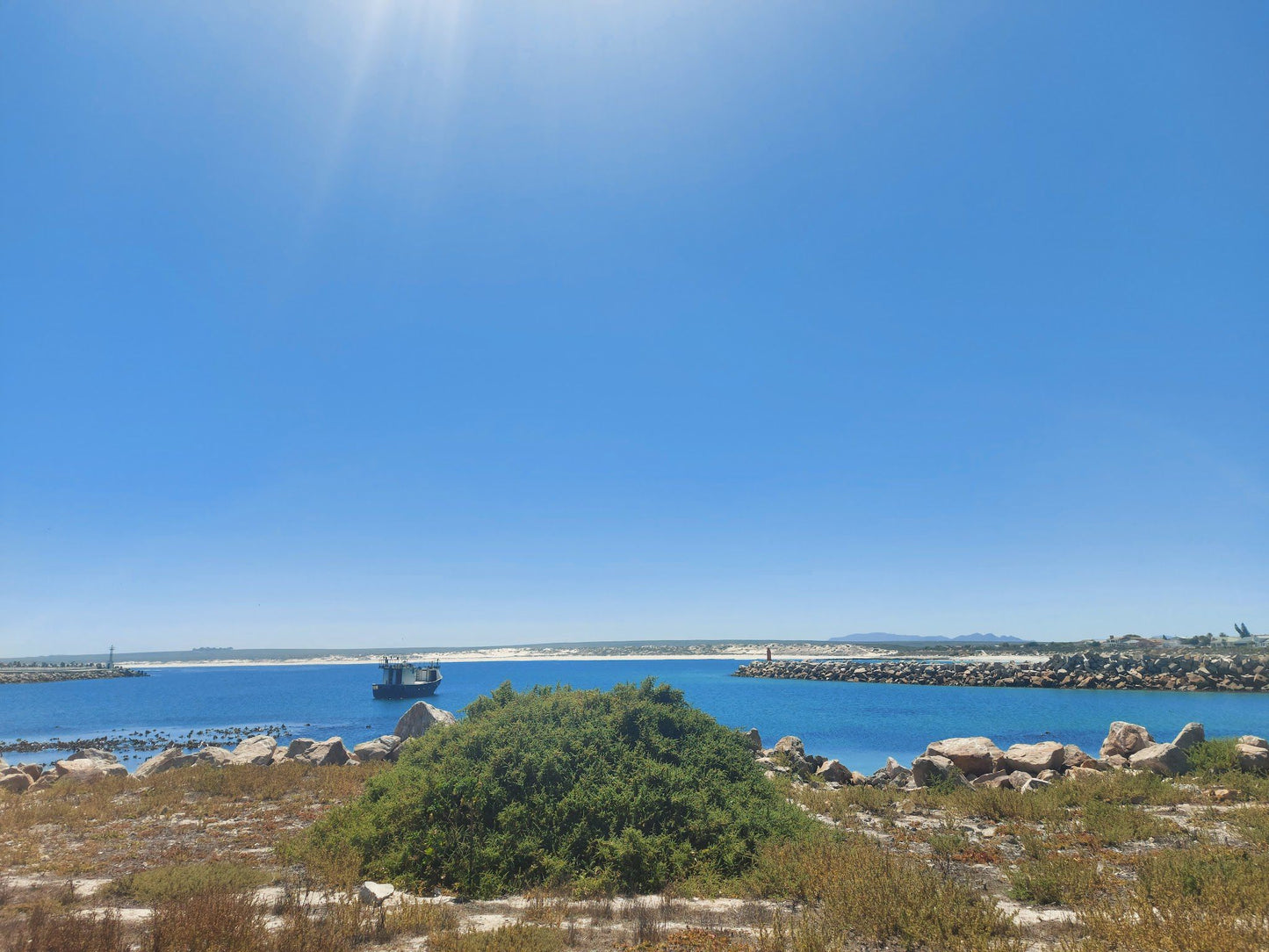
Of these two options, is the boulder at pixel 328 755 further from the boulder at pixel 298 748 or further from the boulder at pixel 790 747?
the boulder at pixel 790 747

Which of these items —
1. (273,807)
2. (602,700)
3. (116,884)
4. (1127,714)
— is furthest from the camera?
(1127,714)

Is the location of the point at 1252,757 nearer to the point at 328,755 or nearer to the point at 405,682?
the point at 328,755

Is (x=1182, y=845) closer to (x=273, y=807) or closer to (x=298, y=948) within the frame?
(x=298, y=948)

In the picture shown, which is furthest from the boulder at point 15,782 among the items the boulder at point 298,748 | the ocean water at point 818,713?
the ocean water at point 818,713

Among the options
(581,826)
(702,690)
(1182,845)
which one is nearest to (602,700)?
(581,826)

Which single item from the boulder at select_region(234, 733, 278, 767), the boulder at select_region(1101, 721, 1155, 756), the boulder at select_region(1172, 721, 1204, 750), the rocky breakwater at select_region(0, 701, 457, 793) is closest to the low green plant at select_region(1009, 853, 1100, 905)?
the boulder at select_region(1172, 721, 1204, 750)

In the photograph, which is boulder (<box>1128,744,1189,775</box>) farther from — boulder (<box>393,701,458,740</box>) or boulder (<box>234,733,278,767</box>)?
boulder (<box>234,733,278,767</box>)

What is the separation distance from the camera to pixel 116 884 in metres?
11.0

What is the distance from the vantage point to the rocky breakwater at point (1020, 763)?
758 inches

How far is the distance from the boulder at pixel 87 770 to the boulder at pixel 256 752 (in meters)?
3.82

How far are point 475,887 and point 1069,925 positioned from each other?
8.67 metres

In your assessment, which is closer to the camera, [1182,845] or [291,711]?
[1182,845]

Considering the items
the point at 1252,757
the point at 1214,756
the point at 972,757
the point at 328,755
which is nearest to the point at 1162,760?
the point at 1214,756

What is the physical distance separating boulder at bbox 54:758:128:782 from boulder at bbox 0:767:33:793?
964mm
